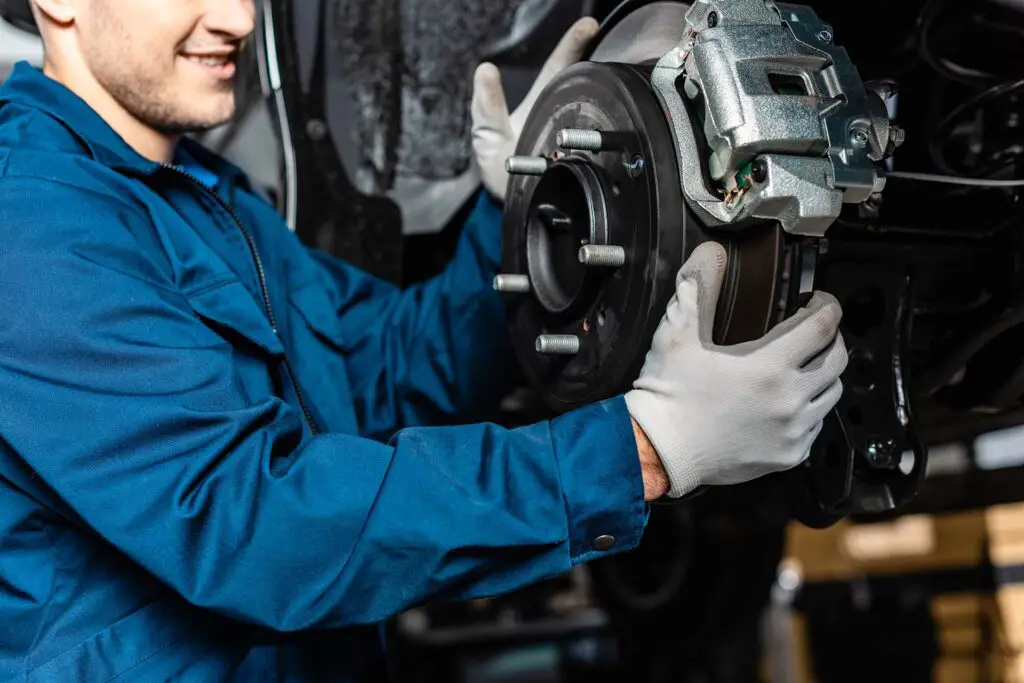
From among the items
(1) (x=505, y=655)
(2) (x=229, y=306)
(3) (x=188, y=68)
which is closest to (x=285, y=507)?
(2) (x=229, y=306)

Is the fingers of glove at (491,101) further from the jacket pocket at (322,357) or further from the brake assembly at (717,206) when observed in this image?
the jacket pocket at (322,357)

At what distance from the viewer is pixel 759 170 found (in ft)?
2.07

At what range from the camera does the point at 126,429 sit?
0.70m

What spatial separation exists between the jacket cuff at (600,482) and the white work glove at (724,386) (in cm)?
2

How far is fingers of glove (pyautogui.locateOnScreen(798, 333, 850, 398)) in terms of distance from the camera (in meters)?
0.68

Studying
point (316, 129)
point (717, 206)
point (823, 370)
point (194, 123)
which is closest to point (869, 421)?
point (823, 370)

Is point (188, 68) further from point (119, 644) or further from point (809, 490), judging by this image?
point (809, 490)

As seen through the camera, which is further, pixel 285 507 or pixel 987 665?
pixel 987 665

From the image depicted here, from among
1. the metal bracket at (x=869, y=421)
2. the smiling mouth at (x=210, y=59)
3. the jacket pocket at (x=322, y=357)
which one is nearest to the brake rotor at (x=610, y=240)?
the metal bracket at (x=869, y=421)

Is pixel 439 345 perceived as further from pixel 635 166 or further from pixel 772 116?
pixel 772 116

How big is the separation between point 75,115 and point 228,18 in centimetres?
18

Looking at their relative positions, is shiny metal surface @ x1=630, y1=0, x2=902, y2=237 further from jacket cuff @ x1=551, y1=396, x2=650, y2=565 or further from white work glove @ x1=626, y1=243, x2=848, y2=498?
jacket cuff @ x1=551, y1=396, x2=650, y2=565

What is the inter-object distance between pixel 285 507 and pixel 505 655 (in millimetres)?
3129

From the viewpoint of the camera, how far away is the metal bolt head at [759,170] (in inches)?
24.7
